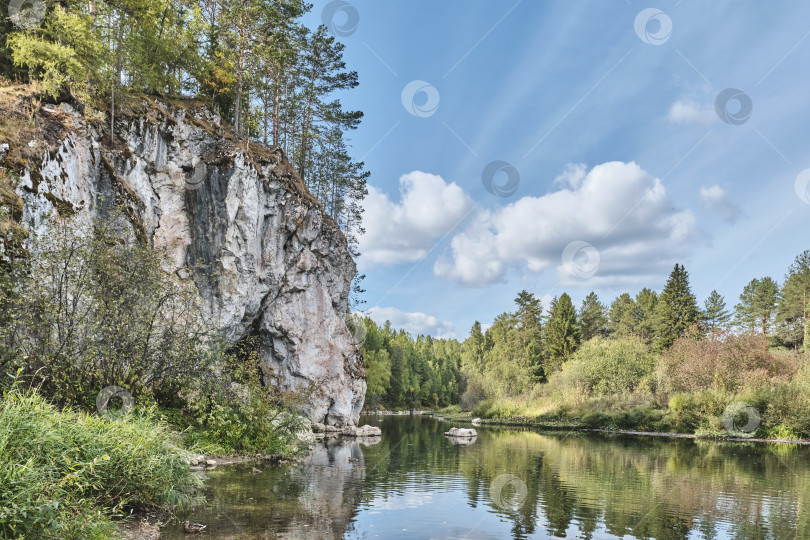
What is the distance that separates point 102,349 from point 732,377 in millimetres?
51201

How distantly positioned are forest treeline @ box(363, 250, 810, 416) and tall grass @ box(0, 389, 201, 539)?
49.4m

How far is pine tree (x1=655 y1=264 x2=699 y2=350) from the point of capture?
67062 mm

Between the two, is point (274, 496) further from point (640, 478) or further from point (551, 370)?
point (551, 370)

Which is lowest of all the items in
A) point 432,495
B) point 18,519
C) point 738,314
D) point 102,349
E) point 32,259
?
point 432,495

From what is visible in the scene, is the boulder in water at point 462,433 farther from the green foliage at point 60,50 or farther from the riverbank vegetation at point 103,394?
the green foliage at point 60,50

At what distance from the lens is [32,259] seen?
15.3 meters

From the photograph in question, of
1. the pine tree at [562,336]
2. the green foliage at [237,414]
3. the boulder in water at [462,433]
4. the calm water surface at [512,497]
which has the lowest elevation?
the boulder in water at [462,433]

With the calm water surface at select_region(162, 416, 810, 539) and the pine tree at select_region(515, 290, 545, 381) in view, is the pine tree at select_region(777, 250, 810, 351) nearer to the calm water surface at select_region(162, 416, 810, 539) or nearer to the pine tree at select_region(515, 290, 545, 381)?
the pine tree at select_region(515, 290, 545, 381)

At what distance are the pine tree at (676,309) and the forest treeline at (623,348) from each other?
14cm

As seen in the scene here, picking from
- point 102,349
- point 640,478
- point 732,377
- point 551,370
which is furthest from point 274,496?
point 551,370

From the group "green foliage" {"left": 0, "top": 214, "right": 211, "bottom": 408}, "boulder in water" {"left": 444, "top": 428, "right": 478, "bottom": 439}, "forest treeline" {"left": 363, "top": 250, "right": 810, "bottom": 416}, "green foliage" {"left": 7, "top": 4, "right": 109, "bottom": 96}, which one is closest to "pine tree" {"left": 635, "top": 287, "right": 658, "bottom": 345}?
"forest treeline" {"left": 363, "top": 250, "right": 810, "bottom": 416}

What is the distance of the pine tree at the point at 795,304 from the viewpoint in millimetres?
69062

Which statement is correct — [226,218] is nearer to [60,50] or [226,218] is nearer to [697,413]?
[60,50]

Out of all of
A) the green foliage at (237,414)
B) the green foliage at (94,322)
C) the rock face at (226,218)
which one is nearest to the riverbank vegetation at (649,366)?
the rock face at (226,218)
